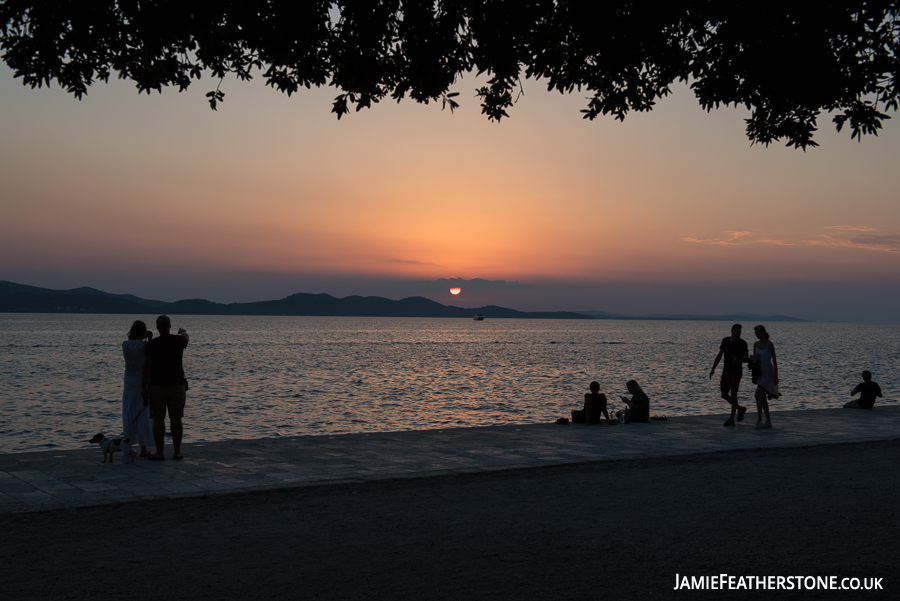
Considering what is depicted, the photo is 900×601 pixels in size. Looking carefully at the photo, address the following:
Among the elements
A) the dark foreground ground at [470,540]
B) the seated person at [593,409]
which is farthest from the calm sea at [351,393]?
the dark foreground ground at [470,540]

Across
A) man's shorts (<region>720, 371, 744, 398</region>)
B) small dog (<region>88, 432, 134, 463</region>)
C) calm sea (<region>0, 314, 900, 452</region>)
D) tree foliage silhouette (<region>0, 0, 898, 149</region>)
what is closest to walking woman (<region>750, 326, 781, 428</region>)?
man's shorts (<region>720, 371, 744, 398</region>)

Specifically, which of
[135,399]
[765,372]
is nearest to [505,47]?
[135,399]

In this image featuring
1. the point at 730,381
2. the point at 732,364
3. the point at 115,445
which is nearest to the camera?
the point at 115,445

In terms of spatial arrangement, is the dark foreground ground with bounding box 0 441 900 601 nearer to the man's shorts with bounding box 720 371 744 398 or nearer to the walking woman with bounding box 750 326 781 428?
the walking woman with bounding box 750 326 781 428

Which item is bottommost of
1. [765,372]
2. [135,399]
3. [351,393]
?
[351,393]

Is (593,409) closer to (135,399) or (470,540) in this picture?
(135,399)

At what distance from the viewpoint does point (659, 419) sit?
14625 mm

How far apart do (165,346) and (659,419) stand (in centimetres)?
974

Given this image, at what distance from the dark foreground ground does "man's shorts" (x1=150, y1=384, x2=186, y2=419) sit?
2.45 meters

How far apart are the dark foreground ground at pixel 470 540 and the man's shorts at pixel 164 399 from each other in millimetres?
2447

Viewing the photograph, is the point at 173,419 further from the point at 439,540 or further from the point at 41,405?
the point at 41,405

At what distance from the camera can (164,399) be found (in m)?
9.24

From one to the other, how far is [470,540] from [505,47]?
4641mm

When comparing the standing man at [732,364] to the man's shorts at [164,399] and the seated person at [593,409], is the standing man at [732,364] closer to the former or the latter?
the seated person at [593,409]
